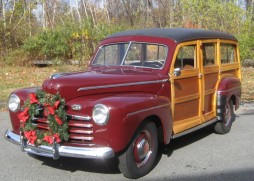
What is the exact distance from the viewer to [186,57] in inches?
244

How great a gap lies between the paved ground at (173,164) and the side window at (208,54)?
1.29 m

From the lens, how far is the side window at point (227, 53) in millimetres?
7363

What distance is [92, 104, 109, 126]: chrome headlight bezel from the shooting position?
447 cm

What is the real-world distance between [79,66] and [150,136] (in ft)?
39.9

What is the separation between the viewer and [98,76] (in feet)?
17.0

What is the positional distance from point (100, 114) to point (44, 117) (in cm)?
77

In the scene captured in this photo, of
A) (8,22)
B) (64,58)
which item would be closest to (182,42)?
(64,58)

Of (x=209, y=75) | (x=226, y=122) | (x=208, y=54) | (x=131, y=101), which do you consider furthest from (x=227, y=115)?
(x=131, y=101)

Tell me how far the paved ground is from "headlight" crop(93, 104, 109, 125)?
0.81m

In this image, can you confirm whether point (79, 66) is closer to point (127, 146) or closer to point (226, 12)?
point (226, 12)

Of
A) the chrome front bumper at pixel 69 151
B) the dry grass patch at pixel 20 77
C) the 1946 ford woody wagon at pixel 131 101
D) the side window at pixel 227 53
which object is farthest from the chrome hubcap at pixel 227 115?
the dry grass patch at pixel 20 77

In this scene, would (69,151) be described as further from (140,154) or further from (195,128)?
(195,128)

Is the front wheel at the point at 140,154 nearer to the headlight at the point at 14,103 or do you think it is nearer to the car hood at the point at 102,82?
the car hood at the point at 102,82

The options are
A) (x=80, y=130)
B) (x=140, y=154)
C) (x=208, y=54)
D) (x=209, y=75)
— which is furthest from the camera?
(x=208, y=54)
